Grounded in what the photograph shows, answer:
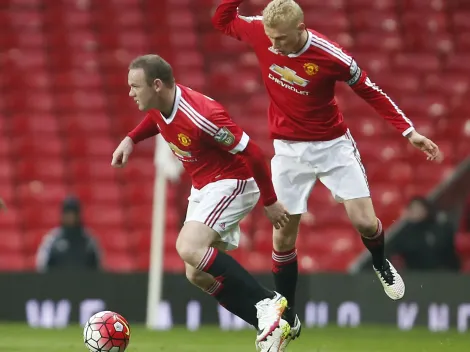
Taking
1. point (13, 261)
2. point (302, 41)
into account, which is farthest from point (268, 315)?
point (13, 261)

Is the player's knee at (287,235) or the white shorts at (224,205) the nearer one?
the white shorts at (224,205)

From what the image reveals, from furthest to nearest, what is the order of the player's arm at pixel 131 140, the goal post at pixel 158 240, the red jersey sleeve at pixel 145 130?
the goal post at pixel 158 240 → the red jersey sleeve at pixel 145 130 → the player's arm at pixel 131 140

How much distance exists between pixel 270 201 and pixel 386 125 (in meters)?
8.04

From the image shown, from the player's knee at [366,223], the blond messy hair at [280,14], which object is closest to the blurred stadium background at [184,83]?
the player's knee at [366,223]

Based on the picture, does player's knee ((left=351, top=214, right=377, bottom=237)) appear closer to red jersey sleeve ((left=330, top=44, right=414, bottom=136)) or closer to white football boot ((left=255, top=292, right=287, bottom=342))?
red jersey sleeve ((left=330, top=44, right=414, bottom=136))

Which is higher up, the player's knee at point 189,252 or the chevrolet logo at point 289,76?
the chevrolet logo at point 289,76

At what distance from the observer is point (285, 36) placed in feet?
23.5

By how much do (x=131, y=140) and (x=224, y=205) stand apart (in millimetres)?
783

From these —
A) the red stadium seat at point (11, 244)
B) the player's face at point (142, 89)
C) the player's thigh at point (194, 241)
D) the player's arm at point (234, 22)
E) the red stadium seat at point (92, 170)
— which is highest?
the player's arm at point (234, 22)

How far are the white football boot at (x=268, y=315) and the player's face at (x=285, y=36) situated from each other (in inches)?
60.6

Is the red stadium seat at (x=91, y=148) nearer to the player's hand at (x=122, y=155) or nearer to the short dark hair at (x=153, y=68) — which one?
the player's hand at (x=122, y=155)

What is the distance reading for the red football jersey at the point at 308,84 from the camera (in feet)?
24.3

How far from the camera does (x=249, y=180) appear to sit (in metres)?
7.10

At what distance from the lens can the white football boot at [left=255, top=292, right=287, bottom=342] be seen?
6.60 m
